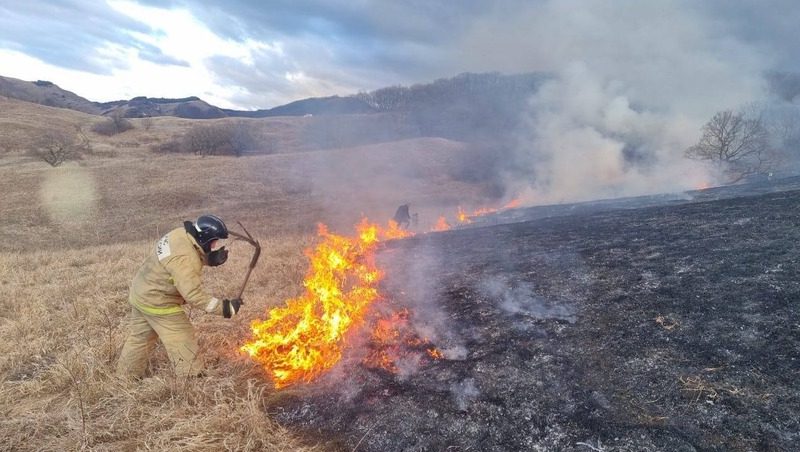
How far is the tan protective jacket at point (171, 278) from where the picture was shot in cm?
507

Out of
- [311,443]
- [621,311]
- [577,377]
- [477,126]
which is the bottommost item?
[311,443]

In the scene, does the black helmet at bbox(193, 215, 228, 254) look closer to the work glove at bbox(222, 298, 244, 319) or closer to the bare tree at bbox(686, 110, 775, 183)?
the work glove at bbox(222, 298, 244, 319)

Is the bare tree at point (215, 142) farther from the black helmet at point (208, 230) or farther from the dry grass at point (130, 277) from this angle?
the black helmet at point (208, 230)

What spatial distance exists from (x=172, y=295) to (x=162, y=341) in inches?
24.0

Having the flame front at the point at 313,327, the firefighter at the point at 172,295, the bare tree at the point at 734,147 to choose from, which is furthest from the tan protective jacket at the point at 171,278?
the bare tree at the point at 734,147

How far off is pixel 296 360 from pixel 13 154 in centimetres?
4988

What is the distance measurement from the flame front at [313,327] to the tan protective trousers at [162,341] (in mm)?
719

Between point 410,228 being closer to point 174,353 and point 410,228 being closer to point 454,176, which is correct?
point 174,353

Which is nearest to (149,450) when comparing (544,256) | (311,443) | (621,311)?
(311,443)

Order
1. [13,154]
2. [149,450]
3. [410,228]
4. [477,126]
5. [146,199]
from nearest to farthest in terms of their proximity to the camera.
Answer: [149,450]
[410,228]
[146,199]
[13,154]
[477,126]

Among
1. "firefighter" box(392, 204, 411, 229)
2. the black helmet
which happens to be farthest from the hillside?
the black helmet

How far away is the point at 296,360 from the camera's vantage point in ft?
18.3

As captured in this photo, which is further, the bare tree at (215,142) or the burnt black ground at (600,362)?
the bare tree at (215,142)

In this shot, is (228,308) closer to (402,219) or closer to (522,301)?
(522,301)
